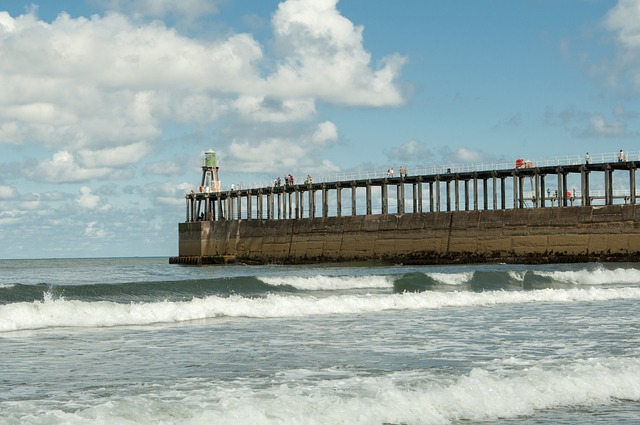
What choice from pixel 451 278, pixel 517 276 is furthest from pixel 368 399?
pixel 517 276

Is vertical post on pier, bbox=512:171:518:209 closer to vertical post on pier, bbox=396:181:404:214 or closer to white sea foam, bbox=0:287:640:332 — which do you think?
vertical post on pier, bbox=396:181:404:214

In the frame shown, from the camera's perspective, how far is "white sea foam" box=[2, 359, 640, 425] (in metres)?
8.50

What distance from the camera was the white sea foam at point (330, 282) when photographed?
31281 millimetres

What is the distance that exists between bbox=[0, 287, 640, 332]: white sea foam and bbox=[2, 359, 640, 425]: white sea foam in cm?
849

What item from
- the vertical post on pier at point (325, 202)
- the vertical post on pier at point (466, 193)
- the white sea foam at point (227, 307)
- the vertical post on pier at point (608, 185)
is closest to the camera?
the white sea foam at point (227, 307)

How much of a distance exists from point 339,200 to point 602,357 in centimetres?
5153

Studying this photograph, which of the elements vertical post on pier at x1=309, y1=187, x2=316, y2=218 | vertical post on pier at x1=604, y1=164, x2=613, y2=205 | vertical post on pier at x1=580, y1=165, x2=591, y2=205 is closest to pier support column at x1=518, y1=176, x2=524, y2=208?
vertical post on pier at x1=580, y1=165, x2=591, y2=205

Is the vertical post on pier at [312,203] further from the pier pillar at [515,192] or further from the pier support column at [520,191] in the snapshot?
the pier pillar at [515,192]

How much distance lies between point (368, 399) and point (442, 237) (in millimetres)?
45953

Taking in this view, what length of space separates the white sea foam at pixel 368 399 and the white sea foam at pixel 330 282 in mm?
20392

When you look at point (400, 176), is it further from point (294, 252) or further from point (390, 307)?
point (390, 307)

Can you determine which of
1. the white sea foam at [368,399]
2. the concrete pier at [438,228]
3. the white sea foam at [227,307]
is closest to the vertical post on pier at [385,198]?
the concrete pier at [438,228]

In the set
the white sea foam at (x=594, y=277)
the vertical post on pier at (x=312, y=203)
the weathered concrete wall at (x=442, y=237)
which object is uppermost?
the vertical post on pier at (x=312, y=203)

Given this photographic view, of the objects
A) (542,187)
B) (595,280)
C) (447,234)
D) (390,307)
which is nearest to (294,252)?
(447,234)
